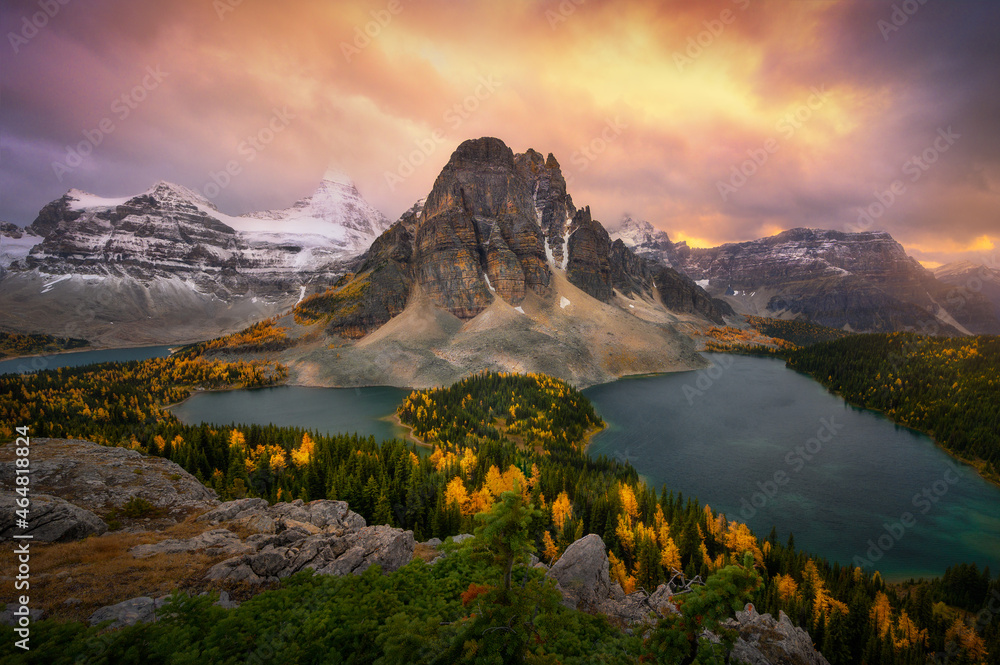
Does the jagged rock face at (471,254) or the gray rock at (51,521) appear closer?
the gray rock at (51,521)

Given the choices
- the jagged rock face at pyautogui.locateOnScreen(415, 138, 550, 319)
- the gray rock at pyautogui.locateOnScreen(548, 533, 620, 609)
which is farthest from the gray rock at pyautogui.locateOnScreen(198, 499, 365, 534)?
the jagged rock face at pyautogui.locateOnScreen(415, 138, 550, 319)

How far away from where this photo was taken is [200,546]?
16.5 meters

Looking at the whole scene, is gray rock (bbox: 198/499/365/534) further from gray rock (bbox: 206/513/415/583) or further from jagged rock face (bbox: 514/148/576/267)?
jagged rock face (bbox: 514/148/576/267)

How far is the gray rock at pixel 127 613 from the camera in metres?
10.5

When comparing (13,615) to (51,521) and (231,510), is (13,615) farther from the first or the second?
(231,510)

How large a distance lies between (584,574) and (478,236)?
136m

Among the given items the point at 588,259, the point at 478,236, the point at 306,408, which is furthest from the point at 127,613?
the point at 588,259

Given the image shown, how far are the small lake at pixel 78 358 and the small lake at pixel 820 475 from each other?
180m

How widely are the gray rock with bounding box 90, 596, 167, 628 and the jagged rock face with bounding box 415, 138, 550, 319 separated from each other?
4630 inches

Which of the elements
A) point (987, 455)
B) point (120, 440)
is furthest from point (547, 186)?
point (120, 440)

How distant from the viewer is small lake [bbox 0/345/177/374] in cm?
13062

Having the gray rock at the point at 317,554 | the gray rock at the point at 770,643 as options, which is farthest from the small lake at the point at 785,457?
the gray rock at the point at 317,554

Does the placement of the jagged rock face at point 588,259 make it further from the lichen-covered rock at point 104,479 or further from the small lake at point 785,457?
the lichen-covered rock at point 104,479

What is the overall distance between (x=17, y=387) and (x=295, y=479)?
3375 inches
